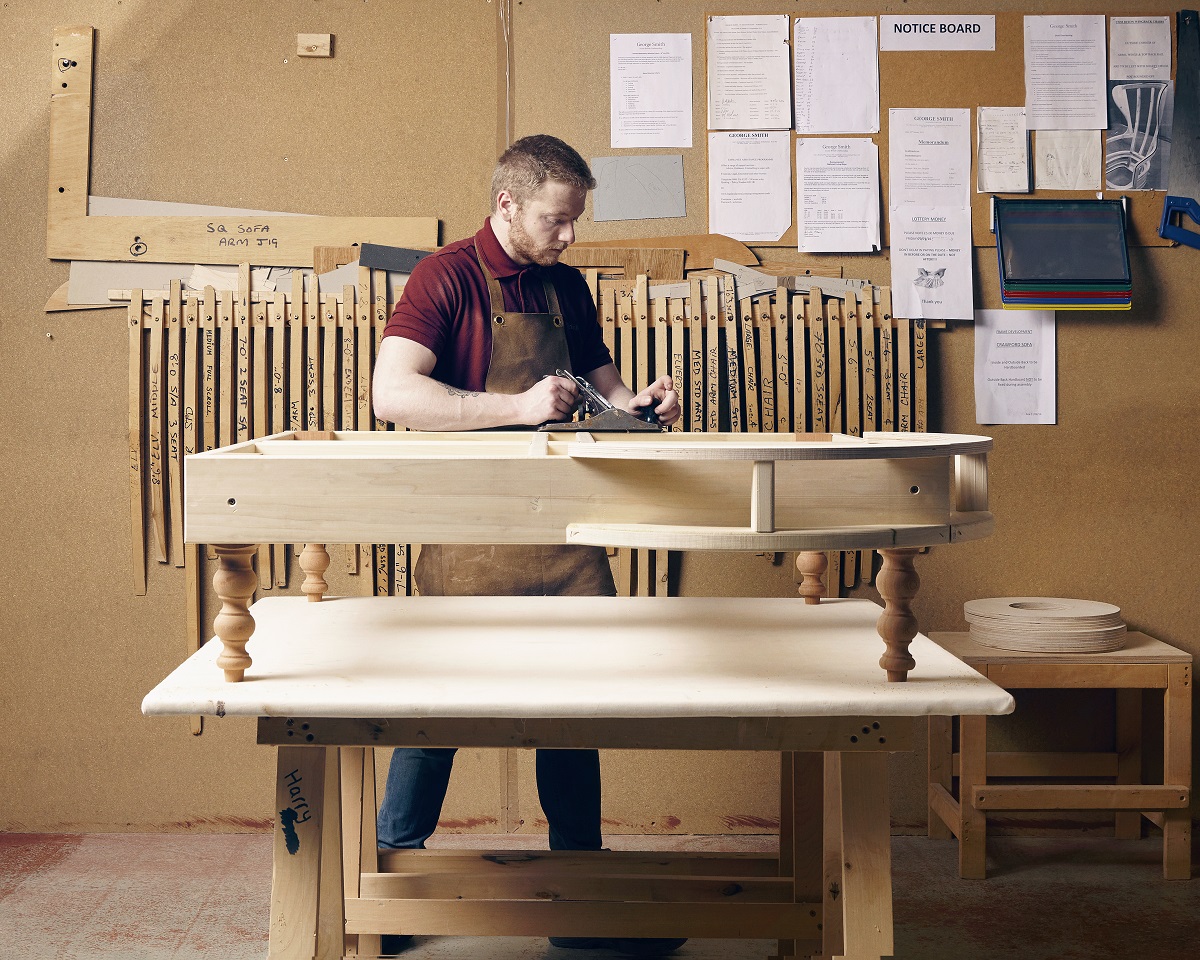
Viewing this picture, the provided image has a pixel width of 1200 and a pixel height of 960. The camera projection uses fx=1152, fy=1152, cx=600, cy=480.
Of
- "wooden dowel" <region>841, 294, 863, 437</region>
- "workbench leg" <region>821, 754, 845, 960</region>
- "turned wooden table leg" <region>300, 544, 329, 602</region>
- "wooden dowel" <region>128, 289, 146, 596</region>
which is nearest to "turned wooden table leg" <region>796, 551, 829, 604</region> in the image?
"workbench leg" <region>821, 754, 845, 960</region>

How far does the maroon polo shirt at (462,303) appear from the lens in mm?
3230

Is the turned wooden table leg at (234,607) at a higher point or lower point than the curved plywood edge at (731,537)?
A: lower

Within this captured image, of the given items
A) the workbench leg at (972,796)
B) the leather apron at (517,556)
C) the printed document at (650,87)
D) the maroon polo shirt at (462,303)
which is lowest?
the workbench leg at (972,796)

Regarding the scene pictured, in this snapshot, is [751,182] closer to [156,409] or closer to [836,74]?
[836,74]

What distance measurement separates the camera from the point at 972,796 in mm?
3756

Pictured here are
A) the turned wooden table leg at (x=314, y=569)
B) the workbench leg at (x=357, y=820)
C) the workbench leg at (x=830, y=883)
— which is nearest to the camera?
the workbench leg at (x=830, y=883)

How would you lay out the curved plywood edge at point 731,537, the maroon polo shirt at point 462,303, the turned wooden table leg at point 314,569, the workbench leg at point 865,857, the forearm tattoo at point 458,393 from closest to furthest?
the curved plywood edge at point 731,537, the workbench leg at point 865,857, the turned wooden table leg at point 314,569, the forearm tattoo at point 458,393, the maroon polo shirt at point 462,303

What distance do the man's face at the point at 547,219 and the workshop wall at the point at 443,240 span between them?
92cm

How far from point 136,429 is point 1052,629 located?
324 centimetres

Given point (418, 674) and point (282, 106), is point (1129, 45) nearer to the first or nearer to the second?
point (282, 106)

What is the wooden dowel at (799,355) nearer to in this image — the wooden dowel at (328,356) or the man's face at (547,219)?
the man's face at (547,219)

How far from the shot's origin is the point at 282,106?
4168 millimetres

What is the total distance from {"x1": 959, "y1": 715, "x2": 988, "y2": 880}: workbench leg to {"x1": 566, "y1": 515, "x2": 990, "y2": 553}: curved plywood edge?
6.99ft

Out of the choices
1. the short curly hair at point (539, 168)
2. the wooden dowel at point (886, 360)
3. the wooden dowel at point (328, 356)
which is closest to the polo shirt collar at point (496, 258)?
the short curly hair at point (539, 168)
